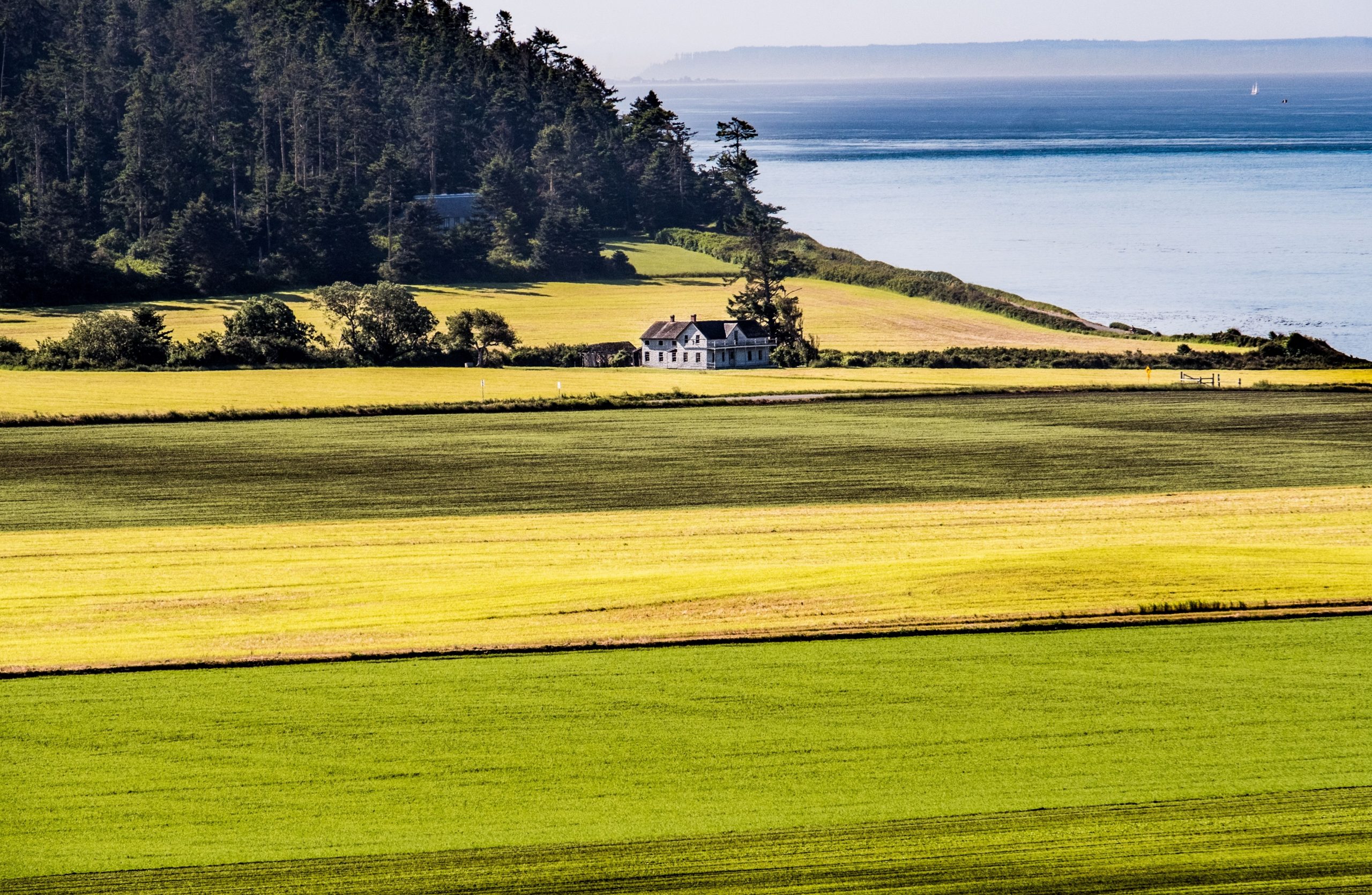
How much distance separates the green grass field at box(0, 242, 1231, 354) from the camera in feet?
294

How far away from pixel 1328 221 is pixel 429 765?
472 feet

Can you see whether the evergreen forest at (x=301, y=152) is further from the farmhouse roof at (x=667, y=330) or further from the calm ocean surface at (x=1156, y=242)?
the farmhouse roof at (x=667, y=330)

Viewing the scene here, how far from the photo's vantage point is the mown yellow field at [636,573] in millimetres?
27359

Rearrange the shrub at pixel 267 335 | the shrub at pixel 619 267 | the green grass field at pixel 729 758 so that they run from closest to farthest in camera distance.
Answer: the green grass field at pixel 729 758 → the shrub at pixel 267 335 → the shrub at pixel 619 267

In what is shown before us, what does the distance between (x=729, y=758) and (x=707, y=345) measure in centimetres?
6441

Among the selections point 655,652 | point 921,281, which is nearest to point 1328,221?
point 921,281

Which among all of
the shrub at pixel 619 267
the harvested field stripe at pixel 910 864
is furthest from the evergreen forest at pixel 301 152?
the harvested field stripe at pixel 910 864

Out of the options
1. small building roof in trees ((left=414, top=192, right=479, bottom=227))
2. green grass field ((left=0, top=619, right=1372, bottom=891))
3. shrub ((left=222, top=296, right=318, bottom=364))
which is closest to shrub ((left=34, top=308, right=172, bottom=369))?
shrub ((left=222, top=296, right=318, bottom=364))

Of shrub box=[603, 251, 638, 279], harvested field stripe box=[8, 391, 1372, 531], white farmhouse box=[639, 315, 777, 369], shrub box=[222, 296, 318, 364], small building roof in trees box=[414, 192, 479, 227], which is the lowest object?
harvested field stripe box=[8, 391, 1372, 531]

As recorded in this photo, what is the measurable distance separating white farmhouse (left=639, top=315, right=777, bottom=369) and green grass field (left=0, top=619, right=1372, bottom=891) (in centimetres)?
5864

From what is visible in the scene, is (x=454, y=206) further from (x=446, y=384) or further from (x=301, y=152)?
(x=446, y=384)

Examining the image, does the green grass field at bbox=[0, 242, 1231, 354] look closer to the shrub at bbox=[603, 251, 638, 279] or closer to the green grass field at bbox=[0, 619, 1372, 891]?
the shrub at bbox=[603, 251, 638, 279]

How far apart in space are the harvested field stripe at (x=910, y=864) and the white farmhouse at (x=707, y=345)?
66678mm

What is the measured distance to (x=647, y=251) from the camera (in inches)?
5295
